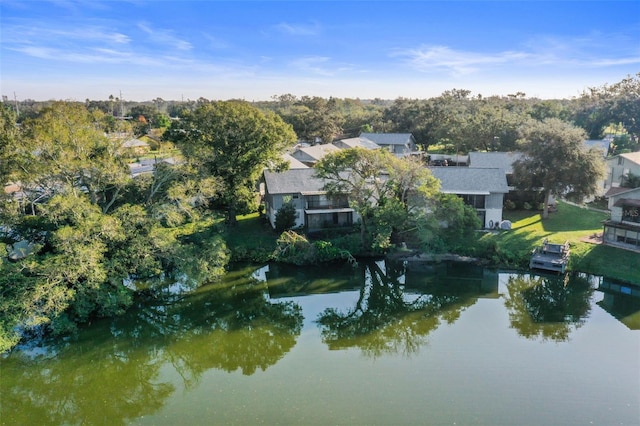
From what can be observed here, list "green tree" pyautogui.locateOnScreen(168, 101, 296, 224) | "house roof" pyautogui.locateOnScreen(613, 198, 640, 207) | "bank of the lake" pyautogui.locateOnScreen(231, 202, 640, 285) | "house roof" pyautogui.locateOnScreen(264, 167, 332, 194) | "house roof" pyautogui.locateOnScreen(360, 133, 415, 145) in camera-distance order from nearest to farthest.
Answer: "bank of the lake" pyautogui.locateOnScreen(231, 202, 640, 285) → "house roof" pyautogui.locateOnScreen(613, 198, 640, 207) → "green tree" pyautogui.locateOnScreen(168, 101, 296, 224) → "house roof" pyautogui.locateOnScreen(264, 167, 332, 194) → "house roof" pyautogui.locateOnScreen(360, 133, 415, 145)

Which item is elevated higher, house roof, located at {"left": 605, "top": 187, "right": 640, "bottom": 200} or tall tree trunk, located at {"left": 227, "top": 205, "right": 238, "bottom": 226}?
house roof, located at {"left": 605, "top": 187, "right": 640, "bottom": 200}

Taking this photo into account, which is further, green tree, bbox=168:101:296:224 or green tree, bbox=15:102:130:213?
green tree, bbox=168:101:296:224

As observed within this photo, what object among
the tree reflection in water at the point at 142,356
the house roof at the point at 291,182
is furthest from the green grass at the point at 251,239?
the tree reflection in water at the point at 142,356

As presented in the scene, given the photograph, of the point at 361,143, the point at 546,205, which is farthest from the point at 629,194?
the point at 361,143

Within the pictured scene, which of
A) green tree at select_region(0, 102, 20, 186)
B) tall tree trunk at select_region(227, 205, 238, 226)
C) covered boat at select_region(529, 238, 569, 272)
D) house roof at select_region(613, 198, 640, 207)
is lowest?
covered boat at select_region(529, 238, 569, 272)

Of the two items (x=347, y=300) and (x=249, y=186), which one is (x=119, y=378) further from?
(x=249, y=186)

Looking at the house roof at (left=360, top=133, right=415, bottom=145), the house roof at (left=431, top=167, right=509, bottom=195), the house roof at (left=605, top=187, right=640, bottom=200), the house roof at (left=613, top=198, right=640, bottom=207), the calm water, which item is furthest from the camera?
the house roof at (left=360, top=133, right=415, bottom=145)

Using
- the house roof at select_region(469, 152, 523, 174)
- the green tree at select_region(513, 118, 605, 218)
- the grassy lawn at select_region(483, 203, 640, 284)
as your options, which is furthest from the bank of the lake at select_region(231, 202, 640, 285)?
the house roof at select_region(469, 152, 523, 174)

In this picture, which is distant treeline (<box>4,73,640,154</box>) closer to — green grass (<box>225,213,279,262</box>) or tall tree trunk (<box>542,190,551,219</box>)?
tall tree trunk (<box>542,190,551,219</box>)
